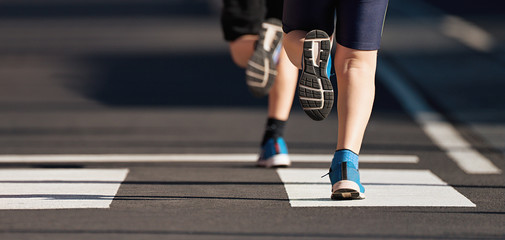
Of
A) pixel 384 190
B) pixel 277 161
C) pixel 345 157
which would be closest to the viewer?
pixel 345 157

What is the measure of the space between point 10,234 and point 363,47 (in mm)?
1983

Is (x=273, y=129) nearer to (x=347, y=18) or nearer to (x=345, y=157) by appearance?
(x=345, y=157)

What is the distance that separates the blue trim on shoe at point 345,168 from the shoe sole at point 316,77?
22 cm

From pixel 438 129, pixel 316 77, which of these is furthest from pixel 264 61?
pixel 438 129

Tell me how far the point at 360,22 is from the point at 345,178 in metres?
0.75

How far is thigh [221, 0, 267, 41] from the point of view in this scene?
23.7ft

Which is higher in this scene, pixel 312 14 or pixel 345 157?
pixel 312 14

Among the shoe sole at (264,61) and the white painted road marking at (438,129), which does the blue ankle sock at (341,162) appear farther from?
the white painted road marking at (438,129)

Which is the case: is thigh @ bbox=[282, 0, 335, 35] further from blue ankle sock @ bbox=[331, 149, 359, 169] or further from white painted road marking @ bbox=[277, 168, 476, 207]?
white painted road marking @ bbox=[277, 168, 476, 207]

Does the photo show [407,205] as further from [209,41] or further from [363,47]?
[209,41]

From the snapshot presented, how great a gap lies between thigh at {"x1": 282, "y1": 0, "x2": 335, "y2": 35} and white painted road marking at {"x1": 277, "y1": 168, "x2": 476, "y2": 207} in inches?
32.6

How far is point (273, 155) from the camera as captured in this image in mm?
7098

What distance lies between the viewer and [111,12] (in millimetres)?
31625

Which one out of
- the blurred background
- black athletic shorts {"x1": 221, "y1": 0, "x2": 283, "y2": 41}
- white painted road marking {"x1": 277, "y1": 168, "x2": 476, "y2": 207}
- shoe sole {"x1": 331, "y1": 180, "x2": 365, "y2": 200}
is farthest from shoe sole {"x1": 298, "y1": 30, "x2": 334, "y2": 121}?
the blurred background
